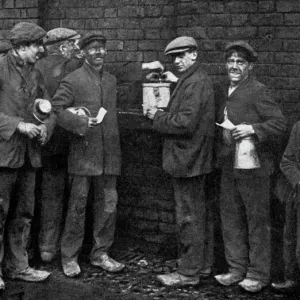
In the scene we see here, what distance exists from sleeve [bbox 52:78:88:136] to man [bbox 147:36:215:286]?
0.60m

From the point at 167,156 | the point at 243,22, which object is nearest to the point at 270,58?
the point at 243,22

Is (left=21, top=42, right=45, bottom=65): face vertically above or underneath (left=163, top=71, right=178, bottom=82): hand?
above

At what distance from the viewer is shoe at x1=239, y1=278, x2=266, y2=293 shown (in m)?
5.36

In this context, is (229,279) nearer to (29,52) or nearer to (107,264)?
(107,264)

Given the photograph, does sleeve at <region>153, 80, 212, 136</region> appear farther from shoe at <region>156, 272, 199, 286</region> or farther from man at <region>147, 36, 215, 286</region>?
shoe at <region>156, 272, 199, 286</region>

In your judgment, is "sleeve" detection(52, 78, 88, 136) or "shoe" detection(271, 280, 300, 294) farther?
"sleeve" detection(52, 78, 88, 136)

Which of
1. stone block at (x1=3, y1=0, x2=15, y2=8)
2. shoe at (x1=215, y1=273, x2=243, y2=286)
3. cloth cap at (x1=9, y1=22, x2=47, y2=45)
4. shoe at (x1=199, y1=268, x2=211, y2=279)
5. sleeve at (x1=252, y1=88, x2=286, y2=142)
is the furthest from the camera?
stone block at (x1=3, y1=0, x2=15, y2=8)

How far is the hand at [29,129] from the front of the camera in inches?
209

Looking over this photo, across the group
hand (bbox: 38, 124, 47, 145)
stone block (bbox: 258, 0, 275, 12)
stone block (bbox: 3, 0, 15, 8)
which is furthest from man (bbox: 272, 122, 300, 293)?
stone block (bbox: 3, 0, 15, 8)

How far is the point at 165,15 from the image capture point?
6492 millimetres

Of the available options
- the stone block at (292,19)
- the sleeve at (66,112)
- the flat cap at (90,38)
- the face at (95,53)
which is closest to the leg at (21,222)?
the sleeve at (66,112)

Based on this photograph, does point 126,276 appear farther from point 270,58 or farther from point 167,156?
point 270,58

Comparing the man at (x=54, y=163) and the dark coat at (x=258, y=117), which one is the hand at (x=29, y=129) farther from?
the dark coat at (x=258, y=117)

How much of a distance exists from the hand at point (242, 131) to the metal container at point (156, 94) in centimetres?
70
